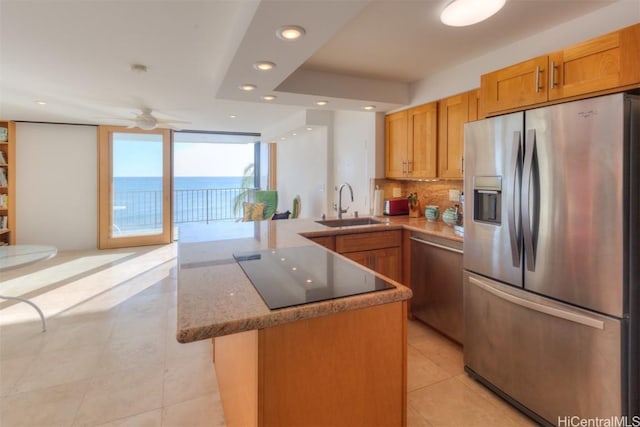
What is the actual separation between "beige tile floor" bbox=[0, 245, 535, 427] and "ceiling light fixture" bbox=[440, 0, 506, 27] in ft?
7.22

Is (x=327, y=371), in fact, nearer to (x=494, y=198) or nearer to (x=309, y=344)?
(x=309, y=344)

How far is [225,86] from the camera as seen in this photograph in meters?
2.73

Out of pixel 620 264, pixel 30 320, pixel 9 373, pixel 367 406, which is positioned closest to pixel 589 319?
pixel 620 264

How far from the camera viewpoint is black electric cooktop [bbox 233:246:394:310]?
121cm

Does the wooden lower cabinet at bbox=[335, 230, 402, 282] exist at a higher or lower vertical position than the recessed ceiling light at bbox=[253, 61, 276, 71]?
lower

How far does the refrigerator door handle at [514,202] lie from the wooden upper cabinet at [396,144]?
5.40ft

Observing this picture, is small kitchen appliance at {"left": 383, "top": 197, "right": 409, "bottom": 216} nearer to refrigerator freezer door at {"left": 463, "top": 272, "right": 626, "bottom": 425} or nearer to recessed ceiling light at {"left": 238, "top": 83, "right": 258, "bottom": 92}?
refrigerator freezer door at {"left": 463, "top": 272, "right": 626, "bottom": 425}

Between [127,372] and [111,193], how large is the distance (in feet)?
15.1

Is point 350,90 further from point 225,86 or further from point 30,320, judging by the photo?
point 30,320

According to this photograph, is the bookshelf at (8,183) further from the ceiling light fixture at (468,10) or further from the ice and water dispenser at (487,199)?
the ice and water dispenser at (487,199)

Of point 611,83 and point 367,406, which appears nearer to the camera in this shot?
point 367,406

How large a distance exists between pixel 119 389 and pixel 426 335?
7.51 ft

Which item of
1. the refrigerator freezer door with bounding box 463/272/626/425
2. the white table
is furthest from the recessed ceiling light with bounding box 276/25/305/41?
the white table

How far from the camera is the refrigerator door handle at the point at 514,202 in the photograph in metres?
1.79
